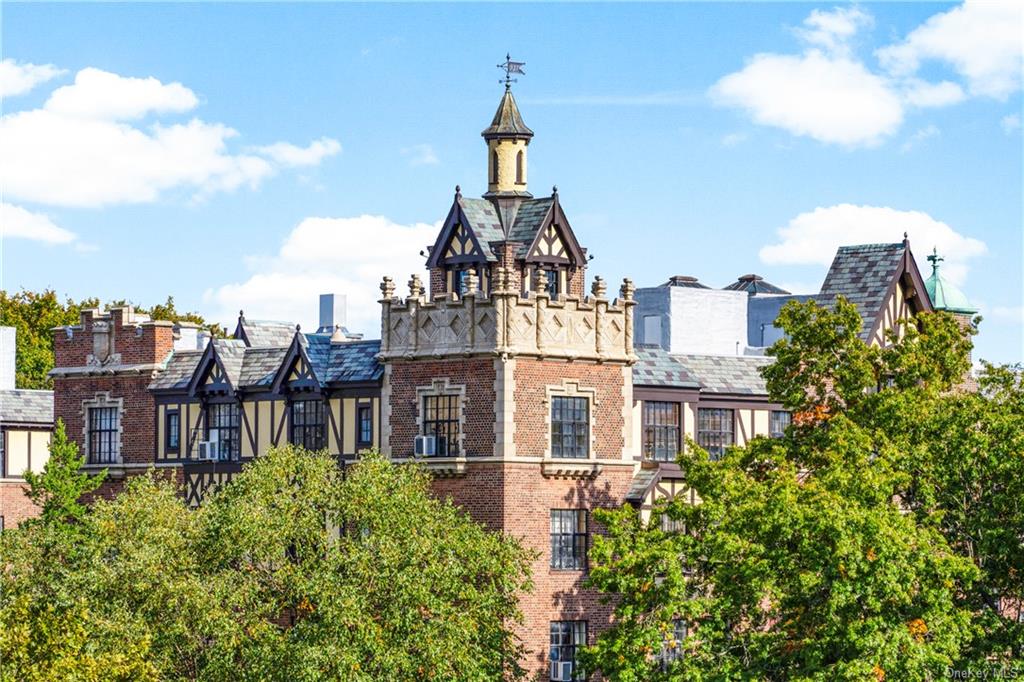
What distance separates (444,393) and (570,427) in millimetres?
3636

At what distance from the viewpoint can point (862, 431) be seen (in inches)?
2114

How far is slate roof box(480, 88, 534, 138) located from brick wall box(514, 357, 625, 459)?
7581 mm

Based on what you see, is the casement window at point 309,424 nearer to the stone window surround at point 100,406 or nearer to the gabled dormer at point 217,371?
the gabled dormer at point 217,371

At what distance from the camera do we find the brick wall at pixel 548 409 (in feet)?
193

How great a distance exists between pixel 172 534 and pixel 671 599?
513 inches

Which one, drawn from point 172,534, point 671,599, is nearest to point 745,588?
point 671,599

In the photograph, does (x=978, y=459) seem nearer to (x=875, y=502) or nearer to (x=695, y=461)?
(x=875, y=502)

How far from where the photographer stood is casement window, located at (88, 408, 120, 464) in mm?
70375

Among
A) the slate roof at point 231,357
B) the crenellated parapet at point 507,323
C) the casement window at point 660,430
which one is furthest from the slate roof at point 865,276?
the slate roof at point 231,357

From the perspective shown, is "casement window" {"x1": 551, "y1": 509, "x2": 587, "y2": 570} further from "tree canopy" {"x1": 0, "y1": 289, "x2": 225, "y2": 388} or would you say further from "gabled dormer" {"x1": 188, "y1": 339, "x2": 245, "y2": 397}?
"tree canopy" {"x1": 0, "y1": 289, "x2": 225, "y2": 388}

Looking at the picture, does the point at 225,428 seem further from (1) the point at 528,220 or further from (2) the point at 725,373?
(2) the point at 725,373

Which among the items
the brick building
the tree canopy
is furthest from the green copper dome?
the tree canopy

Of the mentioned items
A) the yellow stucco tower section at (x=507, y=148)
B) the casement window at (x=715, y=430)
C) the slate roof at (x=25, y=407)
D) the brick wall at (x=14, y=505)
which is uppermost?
the yellow stucco tower section at (x=507, y=148)

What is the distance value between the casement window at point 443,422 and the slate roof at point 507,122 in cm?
838
